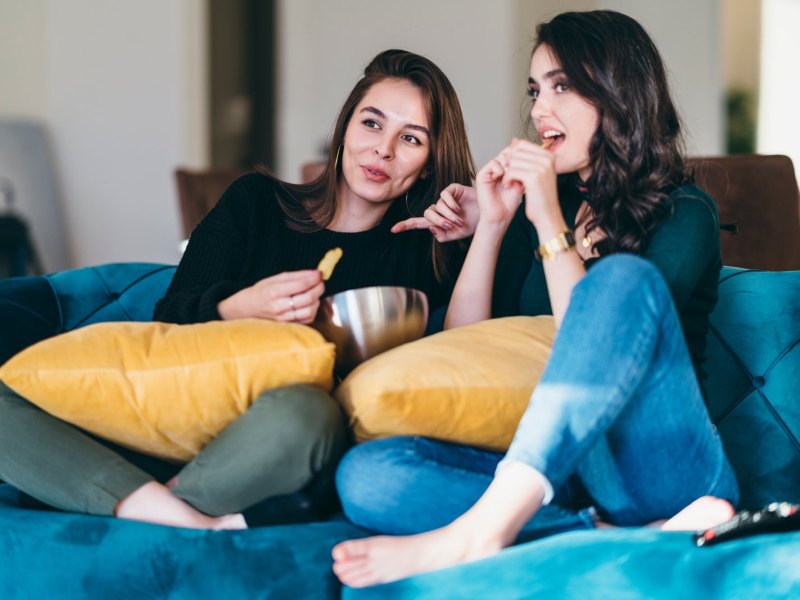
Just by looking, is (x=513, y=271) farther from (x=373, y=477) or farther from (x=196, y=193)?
(x=196, y=193)

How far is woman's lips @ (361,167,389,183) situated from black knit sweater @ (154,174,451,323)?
0.13 metres

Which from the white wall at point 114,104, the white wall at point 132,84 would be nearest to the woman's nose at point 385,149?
the white wall at point 132,84

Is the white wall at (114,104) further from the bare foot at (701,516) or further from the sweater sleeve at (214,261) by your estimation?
the bare foot at (701,516)

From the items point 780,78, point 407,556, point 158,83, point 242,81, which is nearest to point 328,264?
point 407,556

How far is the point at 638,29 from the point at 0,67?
4140 millimetres

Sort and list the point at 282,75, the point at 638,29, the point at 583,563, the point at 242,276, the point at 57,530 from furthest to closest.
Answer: the point at 282,75 → the point at 242,276 → the point at 638,29 → the point at 57,530 → the point at 583,563

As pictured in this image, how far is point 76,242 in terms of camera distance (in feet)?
16.7

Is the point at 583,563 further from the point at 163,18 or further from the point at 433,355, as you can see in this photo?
the point at 163,18

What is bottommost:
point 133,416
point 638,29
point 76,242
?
point 76,242

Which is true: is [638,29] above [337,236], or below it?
above

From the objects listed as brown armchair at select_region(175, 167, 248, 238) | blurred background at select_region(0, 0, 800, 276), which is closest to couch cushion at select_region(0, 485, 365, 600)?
brown armchair at select_region(175, 167, 248, 238)

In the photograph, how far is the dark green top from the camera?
4.66ft

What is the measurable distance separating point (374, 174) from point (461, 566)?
0.87m

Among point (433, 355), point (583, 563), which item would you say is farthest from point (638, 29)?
point (583, 563)
